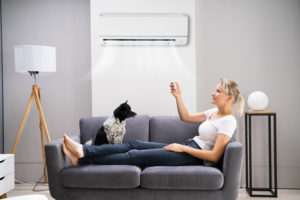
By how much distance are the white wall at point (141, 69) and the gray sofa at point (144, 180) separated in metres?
1.07

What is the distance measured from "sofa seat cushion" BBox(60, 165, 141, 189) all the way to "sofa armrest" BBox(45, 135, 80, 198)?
0.07m

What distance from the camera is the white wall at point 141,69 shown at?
10.8 feet

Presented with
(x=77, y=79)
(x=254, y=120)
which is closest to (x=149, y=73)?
(x=77, y=79)

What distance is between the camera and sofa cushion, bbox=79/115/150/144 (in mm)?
2932

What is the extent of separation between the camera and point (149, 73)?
3.34 meters

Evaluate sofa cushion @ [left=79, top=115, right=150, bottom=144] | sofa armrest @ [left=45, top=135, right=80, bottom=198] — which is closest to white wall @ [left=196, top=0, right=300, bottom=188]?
sofa cushion @ [left=79, top=115, right=150, bottom=144]

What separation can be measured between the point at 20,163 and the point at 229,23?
316cm

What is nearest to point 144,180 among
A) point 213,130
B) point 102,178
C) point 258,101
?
point 102,178

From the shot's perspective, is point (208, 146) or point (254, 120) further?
point (254, 120)

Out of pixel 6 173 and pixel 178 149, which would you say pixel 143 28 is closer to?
pixel 178 149

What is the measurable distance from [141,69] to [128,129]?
0.77 meters

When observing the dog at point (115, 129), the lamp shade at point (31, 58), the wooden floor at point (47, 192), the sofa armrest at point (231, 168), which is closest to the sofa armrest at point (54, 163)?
the dog at point (115, 129)

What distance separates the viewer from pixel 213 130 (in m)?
2.44

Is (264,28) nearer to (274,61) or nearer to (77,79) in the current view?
(274,61)
